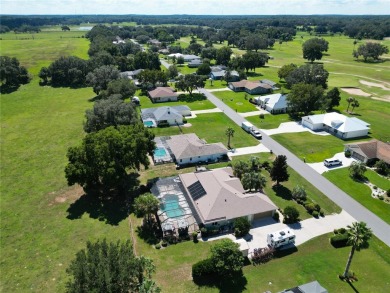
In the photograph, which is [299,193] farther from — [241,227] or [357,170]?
[357,170]

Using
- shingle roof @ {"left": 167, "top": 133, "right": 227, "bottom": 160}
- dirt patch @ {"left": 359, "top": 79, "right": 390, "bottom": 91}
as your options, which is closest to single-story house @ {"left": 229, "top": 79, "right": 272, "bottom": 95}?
dirt patch @ {"left": 359, "top": 79, "right": 390, "bottom": 91}

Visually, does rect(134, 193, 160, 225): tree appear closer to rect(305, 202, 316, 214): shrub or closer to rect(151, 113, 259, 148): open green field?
A: rect(305, 202, 316, 214): shrub

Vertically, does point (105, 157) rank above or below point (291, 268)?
above

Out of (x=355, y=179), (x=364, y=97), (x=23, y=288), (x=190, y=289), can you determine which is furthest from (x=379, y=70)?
(x=23, y=288)

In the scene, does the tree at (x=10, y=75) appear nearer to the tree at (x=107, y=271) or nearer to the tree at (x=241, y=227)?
the tree at (x=107, y=271)

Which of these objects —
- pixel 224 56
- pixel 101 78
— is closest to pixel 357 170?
pixel 101 78

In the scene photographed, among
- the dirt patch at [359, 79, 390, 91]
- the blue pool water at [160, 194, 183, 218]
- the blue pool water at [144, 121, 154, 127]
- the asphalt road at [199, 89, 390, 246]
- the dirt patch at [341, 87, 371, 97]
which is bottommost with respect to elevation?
the asphalt road at [199, 89, 390, 246]

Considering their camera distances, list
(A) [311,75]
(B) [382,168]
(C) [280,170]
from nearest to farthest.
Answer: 1. (C) [280,170]
2. (B) [382,168]
3. (A) [311,75]
